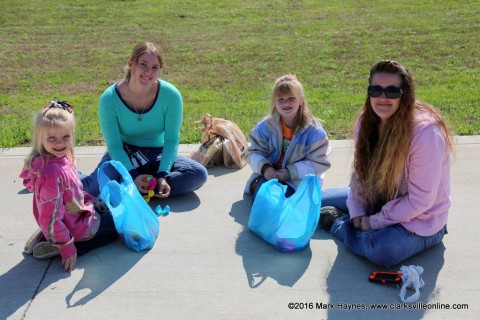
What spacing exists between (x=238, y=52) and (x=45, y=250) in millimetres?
9673

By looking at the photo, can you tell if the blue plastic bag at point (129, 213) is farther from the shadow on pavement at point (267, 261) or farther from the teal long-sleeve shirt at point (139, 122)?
the teal long-sleeve shirt at point (139, 122)

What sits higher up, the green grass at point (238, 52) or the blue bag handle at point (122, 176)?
the blue bag handle at point (122, 176)

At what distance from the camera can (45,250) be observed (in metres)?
3.83

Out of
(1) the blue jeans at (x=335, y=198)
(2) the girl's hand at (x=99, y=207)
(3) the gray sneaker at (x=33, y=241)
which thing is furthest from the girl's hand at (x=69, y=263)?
(1) the blue jeans at (x=335, y=198)

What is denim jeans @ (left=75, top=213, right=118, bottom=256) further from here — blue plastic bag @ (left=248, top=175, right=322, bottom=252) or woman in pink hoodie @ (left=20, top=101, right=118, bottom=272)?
blue plastic bag @ (left=248, top=175, right=322, bottom=252)

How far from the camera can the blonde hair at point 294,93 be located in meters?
4.43

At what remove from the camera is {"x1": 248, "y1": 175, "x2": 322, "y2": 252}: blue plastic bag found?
384cm

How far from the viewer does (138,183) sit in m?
4.62

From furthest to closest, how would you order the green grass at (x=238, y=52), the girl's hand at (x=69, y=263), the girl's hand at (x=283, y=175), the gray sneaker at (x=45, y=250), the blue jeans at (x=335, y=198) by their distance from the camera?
the green grass at (x=238, y=52) < the girl's hand at (x=283, y=175) < the blue jeans at (x=335, y=198) < the gray sneaker at (x=45, y=250) < the girl's hand at (x=69, y=263)

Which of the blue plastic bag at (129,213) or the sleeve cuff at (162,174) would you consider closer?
the blue plastic bag at (129,213)

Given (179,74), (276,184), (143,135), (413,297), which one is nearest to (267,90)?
(179,74)

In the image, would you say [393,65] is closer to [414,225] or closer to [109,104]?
[414,225]

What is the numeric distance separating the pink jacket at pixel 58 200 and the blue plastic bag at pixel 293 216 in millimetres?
1181

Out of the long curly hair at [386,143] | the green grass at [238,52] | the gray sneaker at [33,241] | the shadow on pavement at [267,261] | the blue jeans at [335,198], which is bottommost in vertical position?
the green grass at [238,52]
